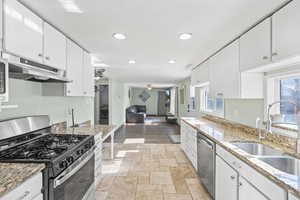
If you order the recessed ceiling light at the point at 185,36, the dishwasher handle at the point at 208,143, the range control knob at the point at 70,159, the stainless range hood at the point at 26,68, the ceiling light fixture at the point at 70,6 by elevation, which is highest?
the ceiling light fixture at the point at 70,6

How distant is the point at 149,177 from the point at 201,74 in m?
2.57

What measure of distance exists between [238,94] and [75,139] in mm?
2236

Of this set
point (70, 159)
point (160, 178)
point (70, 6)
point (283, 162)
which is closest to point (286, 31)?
point (283, 162)

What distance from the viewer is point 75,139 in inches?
84.4

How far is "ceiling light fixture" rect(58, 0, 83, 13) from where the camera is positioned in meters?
1.65

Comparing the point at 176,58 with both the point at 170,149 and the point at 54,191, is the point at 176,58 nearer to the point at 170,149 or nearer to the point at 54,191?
the point at 170,149

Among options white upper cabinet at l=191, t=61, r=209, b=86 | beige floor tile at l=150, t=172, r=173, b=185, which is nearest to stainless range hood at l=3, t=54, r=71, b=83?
beige floor tile at l=150, t=172, r=173, b=185

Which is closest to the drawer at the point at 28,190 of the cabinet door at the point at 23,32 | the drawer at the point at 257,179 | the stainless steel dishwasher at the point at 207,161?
the cabinet door at the point at 23,32

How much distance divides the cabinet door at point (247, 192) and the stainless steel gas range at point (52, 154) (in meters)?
1.59

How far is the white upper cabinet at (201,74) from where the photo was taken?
3.84 m

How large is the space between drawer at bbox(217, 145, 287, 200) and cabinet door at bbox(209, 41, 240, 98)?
105cm

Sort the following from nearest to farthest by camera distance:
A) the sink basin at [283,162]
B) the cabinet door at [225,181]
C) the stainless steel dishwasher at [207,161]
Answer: the sink basin at [283,162]
the cabinet door at [225,181]
the stainless steel dishwasher at [207,161]

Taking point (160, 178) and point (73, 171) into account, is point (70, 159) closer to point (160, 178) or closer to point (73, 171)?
point (73, 171)

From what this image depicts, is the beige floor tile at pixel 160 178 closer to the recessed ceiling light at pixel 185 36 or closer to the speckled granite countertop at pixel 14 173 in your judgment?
the speckled granite countertop at pixel 14 173
